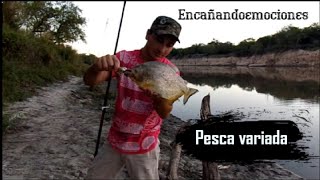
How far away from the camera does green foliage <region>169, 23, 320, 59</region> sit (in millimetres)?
82062

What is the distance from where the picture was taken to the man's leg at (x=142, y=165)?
10.9ft

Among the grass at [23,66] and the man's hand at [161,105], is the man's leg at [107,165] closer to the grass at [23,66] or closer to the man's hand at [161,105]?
the man's hand at [161,105]

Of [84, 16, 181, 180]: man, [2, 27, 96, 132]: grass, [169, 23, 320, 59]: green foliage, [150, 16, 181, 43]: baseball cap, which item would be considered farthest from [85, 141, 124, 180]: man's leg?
[169, 23, 320, 59]: green foliage

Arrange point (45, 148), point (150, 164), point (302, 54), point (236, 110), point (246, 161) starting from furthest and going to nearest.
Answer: point (302, 54), point (236, 110), point (246, 161), point (45, 148), point (150, 164)

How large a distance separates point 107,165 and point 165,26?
129 cm

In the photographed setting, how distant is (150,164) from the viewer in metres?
3.36

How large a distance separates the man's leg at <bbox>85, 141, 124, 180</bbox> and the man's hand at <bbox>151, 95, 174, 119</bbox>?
56 centimetres

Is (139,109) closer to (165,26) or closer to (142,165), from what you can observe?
(142,165)

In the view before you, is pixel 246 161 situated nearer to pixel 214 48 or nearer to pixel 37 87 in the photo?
pixel 37 87

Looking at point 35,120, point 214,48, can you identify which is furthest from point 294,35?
point 35,120

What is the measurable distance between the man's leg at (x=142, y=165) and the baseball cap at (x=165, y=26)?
39.9 inches

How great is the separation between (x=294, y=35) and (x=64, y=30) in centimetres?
6317

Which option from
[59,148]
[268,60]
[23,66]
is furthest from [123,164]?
[268,60]

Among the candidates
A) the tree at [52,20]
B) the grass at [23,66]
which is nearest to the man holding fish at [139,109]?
the grass at [23,66]
